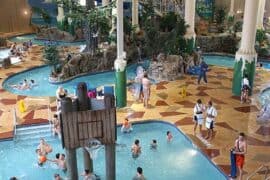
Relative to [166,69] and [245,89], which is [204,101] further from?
[166,69]

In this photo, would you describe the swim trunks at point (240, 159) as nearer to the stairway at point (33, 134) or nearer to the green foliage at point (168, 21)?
the stairway at point (33, 134)

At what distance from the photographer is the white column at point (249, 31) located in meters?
12.1

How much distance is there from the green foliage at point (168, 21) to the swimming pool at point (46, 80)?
208cm

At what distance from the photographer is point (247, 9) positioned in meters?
12.2

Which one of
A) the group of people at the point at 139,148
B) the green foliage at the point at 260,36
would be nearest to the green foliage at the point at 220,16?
the green foliage at the point at 260,36

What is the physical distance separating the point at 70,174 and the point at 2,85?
9449 mm

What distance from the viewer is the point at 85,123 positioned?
6.91m

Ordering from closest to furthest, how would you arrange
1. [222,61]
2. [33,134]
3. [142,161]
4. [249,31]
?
[142,161], [33,134], [249,31], [222,61]

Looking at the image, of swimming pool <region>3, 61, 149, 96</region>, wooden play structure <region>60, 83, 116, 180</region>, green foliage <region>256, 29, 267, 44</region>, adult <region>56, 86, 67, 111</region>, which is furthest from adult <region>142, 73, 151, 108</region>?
green foliage <region>256, 29, 267, 44</region>

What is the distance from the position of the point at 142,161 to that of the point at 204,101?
4.67 metres

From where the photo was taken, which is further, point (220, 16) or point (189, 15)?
point (220, 16)

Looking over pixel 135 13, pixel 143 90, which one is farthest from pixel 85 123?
pixel 135 13

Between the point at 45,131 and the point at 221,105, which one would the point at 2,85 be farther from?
the point at 221,105

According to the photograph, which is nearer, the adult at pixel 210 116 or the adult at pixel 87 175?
the adult at pixel 87 175
